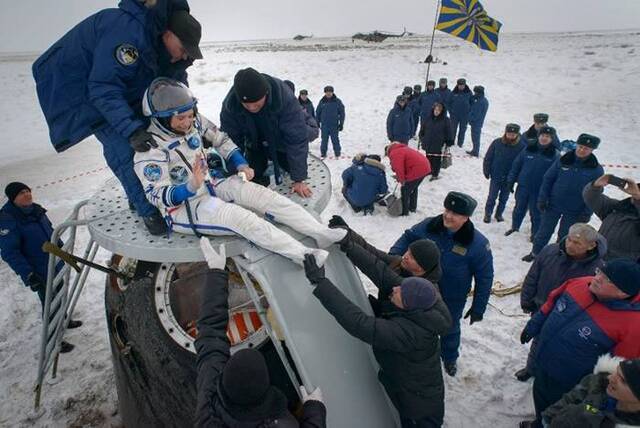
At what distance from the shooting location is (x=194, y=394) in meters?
2.74

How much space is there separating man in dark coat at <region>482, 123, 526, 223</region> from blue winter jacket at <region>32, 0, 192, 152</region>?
20.8 feet

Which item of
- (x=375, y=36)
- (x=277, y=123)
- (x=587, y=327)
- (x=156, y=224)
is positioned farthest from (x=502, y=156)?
(x=375, y=36)

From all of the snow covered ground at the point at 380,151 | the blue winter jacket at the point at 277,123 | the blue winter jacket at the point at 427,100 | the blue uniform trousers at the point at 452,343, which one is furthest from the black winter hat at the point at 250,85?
the blue winter jacket at the point at 427,100

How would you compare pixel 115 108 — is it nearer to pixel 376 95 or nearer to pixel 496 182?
pixel 496 182

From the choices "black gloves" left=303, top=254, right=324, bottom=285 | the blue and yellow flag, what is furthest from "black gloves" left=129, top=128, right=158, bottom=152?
the blue and yellow flag

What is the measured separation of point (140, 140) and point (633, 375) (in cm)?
306

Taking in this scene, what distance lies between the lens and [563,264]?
12.4 ft

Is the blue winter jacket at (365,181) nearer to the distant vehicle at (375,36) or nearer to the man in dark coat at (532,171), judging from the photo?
the man in dark coat at (532,171)

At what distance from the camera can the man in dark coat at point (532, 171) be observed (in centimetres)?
647

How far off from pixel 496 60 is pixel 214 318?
26.7 metres

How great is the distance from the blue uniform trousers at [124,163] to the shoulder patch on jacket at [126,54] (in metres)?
0.48

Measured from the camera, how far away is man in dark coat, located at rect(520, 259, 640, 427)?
2.79 m

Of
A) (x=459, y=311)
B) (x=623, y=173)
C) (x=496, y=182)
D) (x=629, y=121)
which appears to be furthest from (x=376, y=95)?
(x=459, y=311)

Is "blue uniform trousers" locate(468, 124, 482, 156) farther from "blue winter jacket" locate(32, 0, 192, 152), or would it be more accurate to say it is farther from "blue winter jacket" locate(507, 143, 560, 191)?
"blue winter jacket" locate(32, 0, 192, 152)
